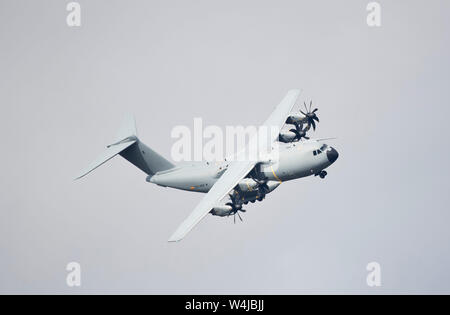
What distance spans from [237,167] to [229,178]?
1.35 metres

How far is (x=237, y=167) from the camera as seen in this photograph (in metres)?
60.2

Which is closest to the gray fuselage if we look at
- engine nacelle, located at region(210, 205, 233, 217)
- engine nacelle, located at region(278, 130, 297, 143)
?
engine nacelle, located at region(210, 205, 233, 217)

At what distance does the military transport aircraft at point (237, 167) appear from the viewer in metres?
57.8

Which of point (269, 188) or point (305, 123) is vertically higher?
point (305, 123)

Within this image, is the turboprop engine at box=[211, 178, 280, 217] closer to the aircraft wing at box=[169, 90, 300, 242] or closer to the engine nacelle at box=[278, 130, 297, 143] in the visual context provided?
the aircraft wing at box=[169, 90, 300, 242]

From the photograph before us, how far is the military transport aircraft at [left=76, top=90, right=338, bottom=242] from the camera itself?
189 ft

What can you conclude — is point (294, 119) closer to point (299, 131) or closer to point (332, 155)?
point (299, 131)

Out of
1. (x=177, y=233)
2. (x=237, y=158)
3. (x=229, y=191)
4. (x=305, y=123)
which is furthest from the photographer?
(x=305, y=123)

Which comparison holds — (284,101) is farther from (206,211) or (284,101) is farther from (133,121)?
(206,211)

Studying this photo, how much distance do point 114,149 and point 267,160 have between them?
486 inches

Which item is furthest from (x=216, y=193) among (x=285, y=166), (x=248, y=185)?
(x=285, y=166)

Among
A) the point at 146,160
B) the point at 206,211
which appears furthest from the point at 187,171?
the point at 206,211

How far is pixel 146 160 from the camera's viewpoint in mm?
65188

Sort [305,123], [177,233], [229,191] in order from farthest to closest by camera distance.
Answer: [305,123]
[229,191]
[177,233]
